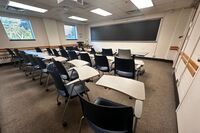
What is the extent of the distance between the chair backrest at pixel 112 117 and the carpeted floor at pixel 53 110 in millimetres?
756

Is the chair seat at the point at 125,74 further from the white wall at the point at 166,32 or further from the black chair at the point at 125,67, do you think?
the white wall at the point at 166,32

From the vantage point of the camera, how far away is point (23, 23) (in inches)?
217

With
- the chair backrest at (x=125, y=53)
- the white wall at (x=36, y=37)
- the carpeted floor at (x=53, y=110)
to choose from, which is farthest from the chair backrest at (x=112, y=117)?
the white wall at (x=36, y=37)

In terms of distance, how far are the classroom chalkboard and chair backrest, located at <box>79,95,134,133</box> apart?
20.0 ft

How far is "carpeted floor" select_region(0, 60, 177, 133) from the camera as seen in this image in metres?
1.42

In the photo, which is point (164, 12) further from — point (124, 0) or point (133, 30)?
point (124, 0)

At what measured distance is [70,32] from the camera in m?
8.34

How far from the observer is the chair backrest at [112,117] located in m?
0.68

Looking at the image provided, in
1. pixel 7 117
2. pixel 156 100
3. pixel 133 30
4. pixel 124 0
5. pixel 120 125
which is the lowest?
pixel 7 117

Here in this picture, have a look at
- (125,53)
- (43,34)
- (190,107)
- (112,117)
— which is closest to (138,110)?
→ (112,117)

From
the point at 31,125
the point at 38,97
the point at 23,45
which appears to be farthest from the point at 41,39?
the point at 31,125

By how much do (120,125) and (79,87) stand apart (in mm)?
1119

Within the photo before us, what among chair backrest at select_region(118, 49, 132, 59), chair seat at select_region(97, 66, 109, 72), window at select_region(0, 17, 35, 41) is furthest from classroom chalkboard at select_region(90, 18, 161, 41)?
window at select_region(0, 17, 35, 41)

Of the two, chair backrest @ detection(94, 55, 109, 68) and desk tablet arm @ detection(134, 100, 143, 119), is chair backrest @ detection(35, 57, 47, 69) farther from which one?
desk tablet arm @ detection(134, 100, 143, 119)
